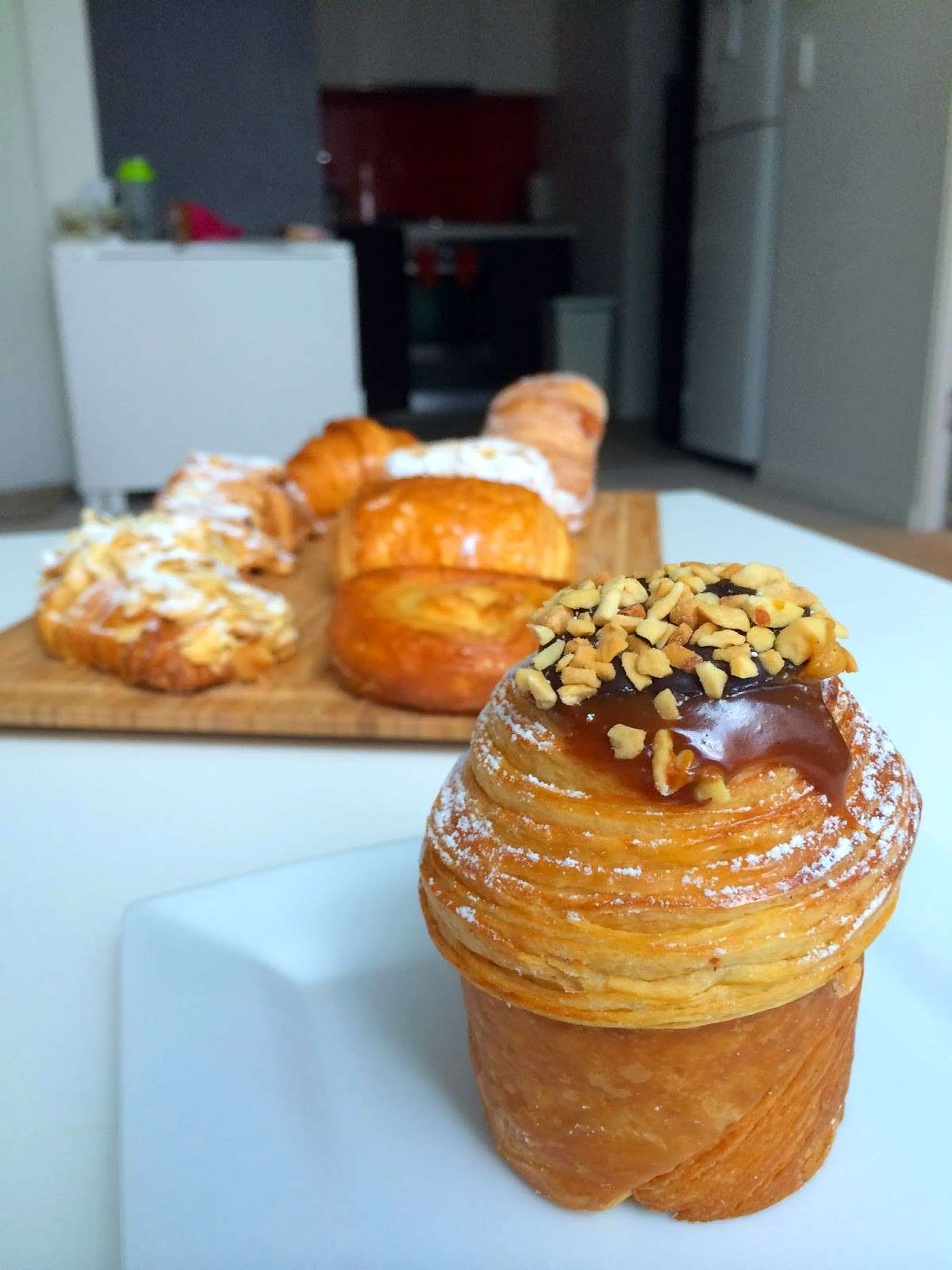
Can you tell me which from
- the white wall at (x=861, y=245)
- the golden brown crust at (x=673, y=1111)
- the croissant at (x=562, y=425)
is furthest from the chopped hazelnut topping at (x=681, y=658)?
the white wall at (x=861, y=245)

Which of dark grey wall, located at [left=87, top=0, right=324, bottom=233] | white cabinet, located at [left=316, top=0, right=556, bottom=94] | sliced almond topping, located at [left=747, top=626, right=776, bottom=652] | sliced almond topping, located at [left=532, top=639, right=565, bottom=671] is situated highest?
white cabinet, located at [left=316, top=0, right=556, bottom=94]

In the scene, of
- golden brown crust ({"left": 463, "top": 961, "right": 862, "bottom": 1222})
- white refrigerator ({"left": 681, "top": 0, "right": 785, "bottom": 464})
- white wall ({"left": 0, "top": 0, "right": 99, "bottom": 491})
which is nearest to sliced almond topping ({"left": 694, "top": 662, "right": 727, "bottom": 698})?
golden brown crust ({"left": 463, "top": 961, "right": 862, "bottom": 1222})

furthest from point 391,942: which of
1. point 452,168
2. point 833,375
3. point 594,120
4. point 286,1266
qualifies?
point 452,168

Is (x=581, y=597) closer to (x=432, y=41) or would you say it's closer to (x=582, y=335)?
(x=582, y=335)

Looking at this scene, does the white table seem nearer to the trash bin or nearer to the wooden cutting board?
the wooden cutting board

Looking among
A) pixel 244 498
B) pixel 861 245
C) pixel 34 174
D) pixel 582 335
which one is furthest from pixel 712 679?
pixel 582 335

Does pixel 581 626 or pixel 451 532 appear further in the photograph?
pixel 451 532

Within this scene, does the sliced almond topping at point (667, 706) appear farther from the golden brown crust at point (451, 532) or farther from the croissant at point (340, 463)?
the croissant at point (340, 463)
